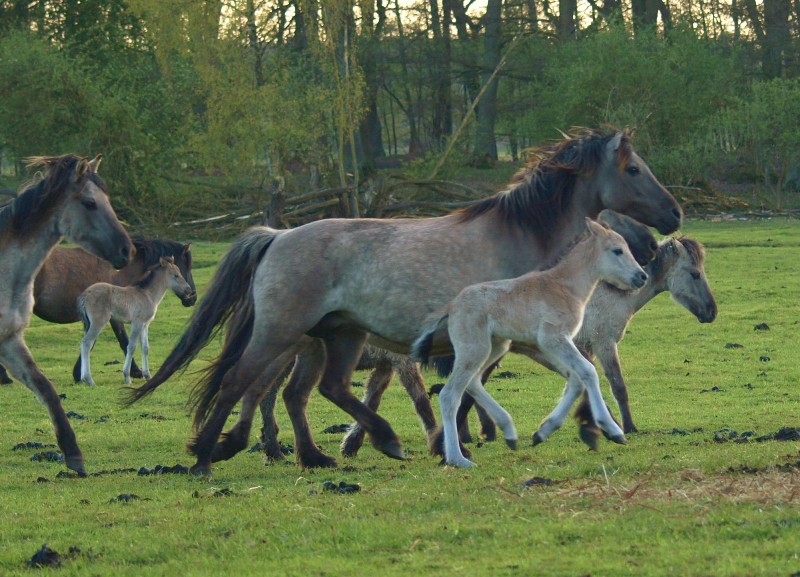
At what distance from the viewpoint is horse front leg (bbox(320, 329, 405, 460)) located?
30.7 feet

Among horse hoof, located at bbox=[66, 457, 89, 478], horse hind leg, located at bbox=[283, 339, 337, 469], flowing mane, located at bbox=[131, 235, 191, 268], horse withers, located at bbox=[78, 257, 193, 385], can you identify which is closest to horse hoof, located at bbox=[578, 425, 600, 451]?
horse hind leg, located at bbox=[283, 339, 337, 469]

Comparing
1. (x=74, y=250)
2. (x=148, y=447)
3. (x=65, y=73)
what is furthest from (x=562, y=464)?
(x=65, y=73)

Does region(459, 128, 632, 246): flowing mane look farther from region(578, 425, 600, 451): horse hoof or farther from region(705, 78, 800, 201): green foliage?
region(705, 78, 800, 201): green foliage

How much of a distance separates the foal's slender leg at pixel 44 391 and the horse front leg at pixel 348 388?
1.94m

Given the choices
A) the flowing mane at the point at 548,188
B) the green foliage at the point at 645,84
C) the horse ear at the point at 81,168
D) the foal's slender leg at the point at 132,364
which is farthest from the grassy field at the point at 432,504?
the green foliage at the point at 645,84

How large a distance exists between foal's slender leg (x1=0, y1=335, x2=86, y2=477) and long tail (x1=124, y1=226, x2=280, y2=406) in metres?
0.83

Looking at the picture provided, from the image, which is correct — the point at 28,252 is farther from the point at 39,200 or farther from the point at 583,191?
the point at 583,191

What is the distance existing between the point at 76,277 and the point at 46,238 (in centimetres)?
890

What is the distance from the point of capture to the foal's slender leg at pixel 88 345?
16.4 meters

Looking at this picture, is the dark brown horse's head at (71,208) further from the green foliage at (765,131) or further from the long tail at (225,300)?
the green foliage at (765,131)

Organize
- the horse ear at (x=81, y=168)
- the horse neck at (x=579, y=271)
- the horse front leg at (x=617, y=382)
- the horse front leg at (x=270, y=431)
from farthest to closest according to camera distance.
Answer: the horse front leg at (x=617, y=382) → the horse front leg at (x=270, y=431) → the horse ear at (x=81, y=168) → the horse neck at (x=579, y=271)

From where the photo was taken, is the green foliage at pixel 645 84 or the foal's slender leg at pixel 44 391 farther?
the green foliage at pixel 645 84

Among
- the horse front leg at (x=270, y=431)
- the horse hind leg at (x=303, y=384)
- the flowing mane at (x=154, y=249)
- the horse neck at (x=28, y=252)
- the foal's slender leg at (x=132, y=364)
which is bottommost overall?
the foal's slender leg at (x=132, y=364)

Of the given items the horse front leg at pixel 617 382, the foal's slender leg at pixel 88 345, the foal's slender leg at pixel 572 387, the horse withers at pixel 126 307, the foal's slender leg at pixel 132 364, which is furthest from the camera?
the horse withers at pixel 126 307
